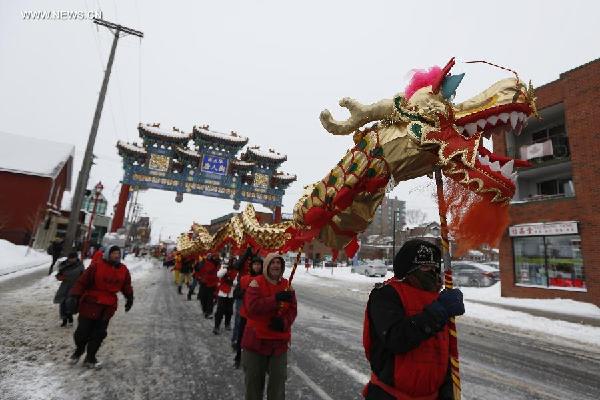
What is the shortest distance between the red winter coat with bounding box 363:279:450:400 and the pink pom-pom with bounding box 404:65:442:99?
64.3 inches

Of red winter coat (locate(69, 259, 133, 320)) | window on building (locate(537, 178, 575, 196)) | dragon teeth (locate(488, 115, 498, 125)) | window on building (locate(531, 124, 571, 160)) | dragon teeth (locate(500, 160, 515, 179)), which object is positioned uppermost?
window on building (locate(531, 124, 571, 160))

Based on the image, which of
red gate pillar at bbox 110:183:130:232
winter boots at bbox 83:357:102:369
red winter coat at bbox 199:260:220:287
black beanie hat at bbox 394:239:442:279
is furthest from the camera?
red gate pillar at bbox 110:183:130:232

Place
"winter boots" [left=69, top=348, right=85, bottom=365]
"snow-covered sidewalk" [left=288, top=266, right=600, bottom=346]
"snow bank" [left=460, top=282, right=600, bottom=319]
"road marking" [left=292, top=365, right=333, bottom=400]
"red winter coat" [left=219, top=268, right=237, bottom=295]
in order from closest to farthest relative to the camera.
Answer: "road marking" [left=292, top=365, right=333, bottom=400] → "winter boots" [left=69, top=348, right=85, bottom=365] → "red winter coat" [left=219, top=268, right=237, bottom=295] → "snow-covered sidewalk" [left=288, top=266, right=600, bottom=346] → "snow bank" [left=460, top=282, right=600, bottom=319]

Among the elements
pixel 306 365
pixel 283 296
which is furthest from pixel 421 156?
pixel 306 365

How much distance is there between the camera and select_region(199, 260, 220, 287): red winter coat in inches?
348

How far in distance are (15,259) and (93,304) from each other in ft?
61.0

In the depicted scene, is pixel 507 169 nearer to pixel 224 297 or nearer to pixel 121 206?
pixel 224 297

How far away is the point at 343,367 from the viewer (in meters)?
5.07

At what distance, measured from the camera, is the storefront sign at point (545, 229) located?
49.4 feet

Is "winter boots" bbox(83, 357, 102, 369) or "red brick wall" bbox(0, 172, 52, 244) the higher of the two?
"red brick wall" bbox(0, 172, 52, 244)

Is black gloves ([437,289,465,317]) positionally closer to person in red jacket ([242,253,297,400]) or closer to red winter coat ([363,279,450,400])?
red winter coat ([363,279,450,400])

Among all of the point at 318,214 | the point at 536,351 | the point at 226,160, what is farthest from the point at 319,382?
the point at 226,160

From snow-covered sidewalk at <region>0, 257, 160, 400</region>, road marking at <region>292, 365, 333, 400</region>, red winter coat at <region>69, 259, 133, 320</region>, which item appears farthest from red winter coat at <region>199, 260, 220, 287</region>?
road marking at <region>292, 365, 333, 400</region>

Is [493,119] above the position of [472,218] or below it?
above
